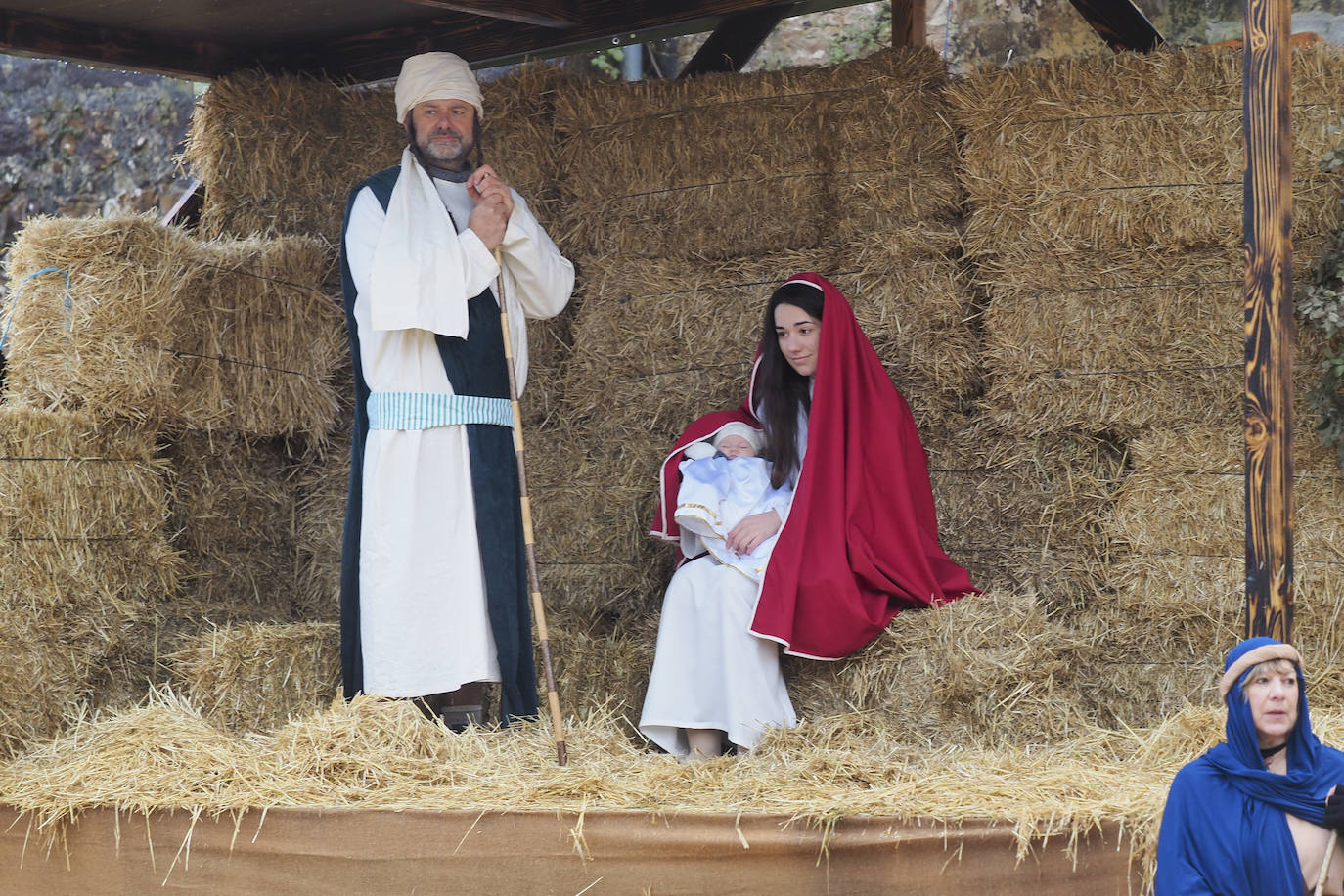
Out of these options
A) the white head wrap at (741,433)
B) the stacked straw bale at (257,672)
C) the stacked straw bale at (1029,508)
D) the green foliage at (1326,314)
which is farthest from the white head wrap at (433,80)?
the green foliage at (1326,314)

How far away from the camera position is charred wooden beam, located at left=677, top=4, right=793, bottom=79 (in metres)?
6.24

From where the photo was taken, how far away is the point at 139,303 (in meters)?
5.13

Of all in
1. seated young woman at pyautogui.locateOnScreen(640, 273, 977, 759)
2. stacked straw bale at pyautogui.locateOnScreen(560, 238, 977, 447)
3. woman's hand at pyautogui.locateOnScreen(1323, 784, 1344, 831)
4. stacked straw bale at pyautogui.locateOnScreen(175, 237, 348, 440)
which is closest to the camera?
woman's hand at pyautogui.locateOnScreen(1323, 784, 1344, 831)

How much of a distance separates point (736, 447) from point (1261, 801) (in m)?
2.29

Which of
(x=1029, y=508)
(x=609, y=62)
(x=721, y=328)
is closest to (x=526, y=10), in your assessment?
(x=721, y=328)

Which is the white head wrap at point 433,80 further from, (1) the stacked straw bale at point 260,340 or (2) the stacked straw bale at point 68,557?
(2) the stacked straw bale at point 68,557

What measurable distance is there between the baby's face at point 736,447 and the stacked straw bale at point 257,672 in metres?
1.49

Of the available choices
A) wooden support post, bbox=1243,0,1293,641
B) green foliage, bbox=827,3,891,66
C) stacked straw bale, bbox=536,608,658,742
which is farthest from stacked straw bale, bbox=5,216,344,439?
green foliage, bbox=827,3,891,66

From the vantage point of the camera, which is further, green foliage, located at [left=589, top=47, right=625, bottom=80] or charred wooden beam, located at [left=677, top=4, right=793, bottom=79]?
green foliage, located at [left=589, top=47, right=625, bottom=80]

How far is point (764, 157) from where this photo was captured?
546 centimetres

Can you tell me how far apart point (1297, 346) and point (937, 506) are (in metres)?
1.28

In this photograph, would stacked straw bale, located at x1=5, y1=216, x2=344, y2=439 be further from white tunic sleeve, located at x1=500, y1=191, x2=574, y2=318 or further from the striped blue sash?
white tunic sleeve, located at x1=500, y1=191, x2=574, y2=318

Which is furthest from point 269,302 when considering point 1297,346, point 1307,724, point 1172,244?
point 1307,724

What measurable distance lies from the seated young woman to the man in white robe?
0.54m
